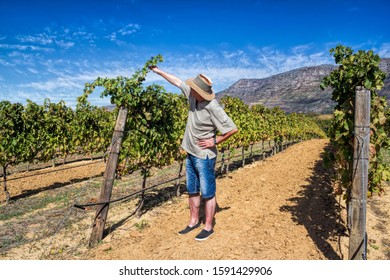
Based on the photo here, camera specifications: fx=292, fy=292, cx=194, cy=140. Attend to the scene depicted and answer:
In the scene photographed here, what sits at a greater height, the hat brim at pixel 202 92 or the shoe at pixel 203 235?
the hat brim at pixel 202 92

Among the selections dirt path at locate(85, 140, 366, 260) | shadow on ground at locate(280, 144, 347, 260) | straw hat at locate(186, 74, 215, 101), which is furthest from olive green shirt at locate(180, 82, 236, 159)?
shadow on ground at locate(280, 144, 347, 260)

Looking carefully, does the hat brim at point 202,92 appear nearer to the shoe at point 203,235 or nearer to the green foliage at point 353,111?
the shoe at point 203,235

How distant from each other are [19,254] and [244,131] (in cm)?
1256

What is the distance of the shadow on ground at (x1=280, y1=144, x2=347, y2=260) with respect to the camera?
5133mm

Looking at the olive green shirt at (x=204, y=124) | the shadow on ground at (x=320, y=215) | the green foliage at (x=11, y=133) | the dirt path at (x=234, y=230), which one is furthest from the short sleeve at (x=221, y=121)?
the green foliage at (x=11, y=133)

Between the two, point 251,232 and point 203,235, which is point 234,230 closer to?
point 251,232

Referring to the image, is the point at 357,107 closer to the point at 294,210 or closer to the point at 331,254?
the point at 331,254

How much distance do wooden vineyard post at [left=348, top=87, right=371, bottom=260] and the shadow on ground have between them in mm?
707

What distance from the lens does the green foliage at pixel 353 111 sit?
5.02 metres

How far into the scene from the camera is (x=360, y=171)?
397cm

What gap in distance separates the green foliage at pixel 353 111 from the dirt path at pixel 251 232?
1.19 m

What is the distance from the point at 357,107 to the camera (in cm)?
398

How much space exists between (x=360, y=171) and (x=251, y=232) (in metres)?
2.12

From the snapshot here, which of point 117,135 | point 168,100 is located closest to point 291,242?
point 117,135
